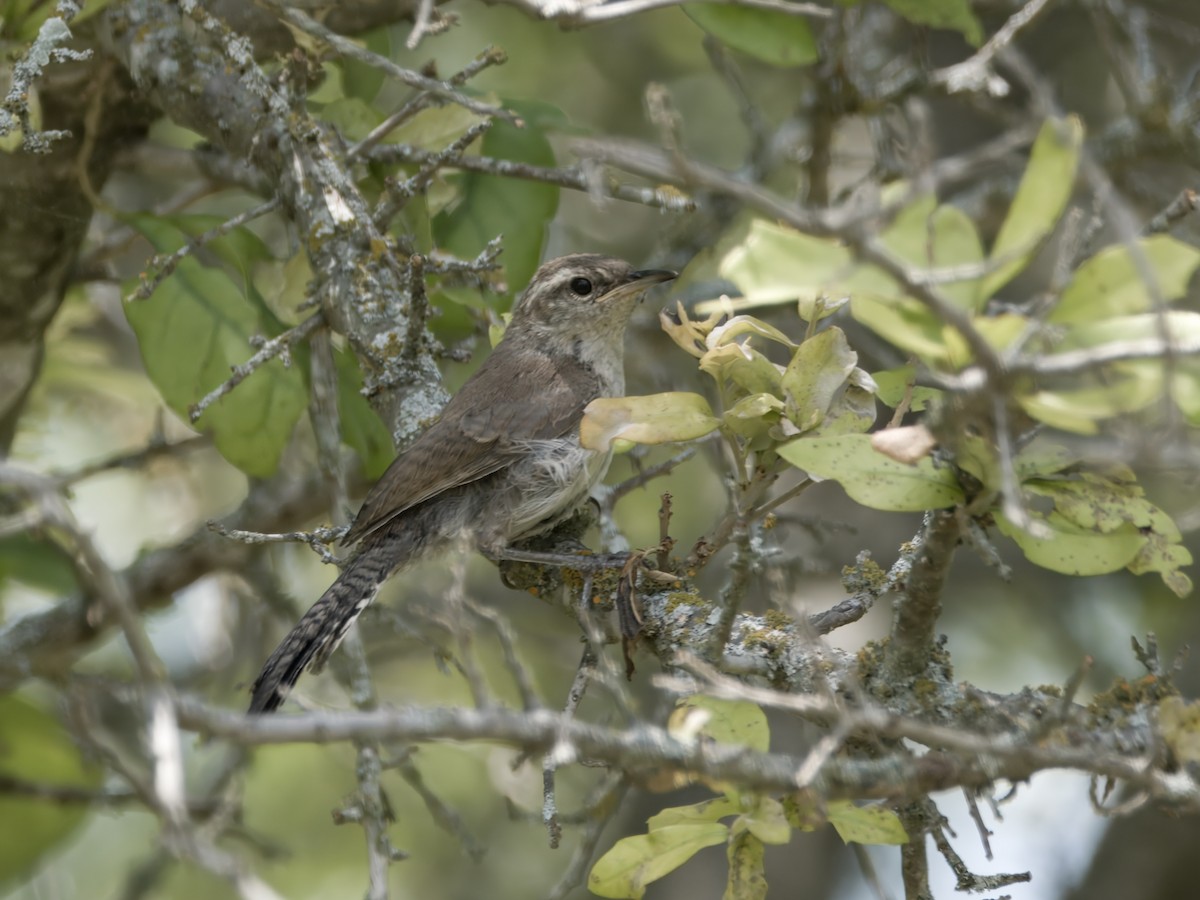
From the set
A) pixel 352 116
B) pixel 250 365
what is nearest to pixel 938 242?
pixel 250 365

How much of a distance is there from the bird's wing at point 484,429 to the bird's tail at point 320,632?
118 mm

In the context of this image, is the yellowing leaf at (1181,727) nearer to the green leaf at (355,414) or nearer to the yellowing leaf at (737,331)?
the yellowing leaf at (737,331)

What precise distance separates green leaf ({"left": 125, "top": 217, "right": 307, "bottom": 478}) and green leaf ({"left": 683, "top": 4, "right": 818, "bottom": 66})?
1.64m

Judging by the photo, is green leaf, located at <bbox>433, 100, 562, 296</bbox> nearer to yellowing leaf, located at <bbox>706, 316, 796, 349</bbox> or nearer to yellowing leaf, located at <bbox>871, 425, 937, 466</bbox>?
yellowing leaf, located at <bbox>706, 316, 796, 349</bbox>

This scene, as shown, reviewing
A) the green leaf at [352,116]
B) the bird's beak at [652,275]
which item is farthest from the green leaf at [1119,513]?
the green leaf at [352,116]

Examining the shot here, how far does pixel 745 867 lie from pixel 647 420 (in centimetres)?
88

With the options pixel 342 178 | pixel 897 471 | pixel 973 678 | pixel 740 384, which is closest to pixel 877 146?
pixel 342 178

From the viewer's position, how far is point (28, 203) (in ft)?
13.3

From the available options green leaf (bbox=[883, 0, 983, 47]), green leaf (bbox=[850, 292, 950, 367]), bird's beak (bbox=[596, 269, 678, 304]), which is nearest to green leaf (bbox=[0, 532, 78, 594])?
bird's beak (bbox=[596, 269, 678, 304])

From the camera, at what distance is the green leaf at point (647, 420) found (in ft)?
7.70

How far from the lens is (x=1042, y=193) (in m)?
1.65

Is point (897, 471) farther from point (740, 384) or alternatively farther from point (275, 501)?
point (275, 501)

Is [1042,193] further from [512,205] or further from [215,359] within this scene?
[215,359]

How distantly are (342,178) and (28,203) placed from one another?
125cm
